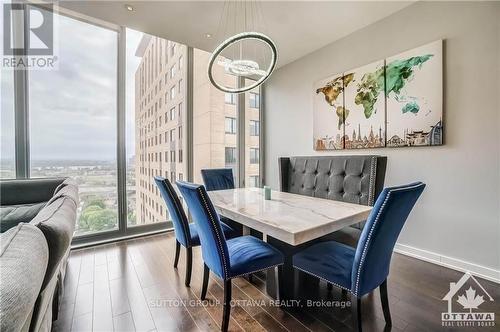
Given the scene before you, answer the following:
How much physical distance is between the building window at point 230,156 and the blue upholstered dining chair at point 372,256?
2.88m

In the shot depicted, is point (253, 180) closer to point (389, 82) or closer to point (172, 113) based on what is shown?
point (172, 113)

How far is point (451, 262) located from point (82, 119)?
466 cm

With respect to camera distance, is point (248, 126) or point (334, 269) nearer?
point (334, 269)

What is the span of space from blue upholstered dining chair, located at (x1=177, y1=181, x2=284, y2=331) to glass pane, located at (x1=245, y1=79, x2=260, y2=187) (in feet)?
9.28

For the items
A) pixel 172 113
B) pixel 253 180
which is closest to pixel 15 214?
pixel 172 113

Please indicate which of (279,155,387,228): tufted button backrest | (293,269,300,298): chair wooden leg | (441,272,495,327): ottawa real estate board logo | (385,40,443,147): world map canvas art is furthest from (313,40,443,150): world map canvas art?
(293,269,300,298): chair wooden leg

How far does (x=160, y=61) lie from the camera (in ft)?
12.2

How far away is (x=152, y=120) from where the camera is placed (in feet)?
12.0

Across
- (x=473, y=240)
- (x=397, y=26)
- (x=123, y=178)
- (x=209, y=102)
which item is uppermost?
(x=397, y=26)

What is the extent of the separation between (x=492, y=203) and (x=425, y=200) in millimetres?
524

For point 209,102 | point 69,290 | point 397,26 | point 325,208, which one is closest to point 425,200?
Result: point 325,208

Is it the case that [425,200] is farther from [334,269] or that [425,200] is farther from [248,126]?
[248,126]

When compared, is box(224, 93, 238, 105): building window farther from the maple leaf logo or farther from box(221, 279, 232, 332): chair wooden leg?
the maple leaf logo

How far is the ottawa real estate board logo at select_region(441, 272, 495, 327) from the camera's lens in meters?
1.62
